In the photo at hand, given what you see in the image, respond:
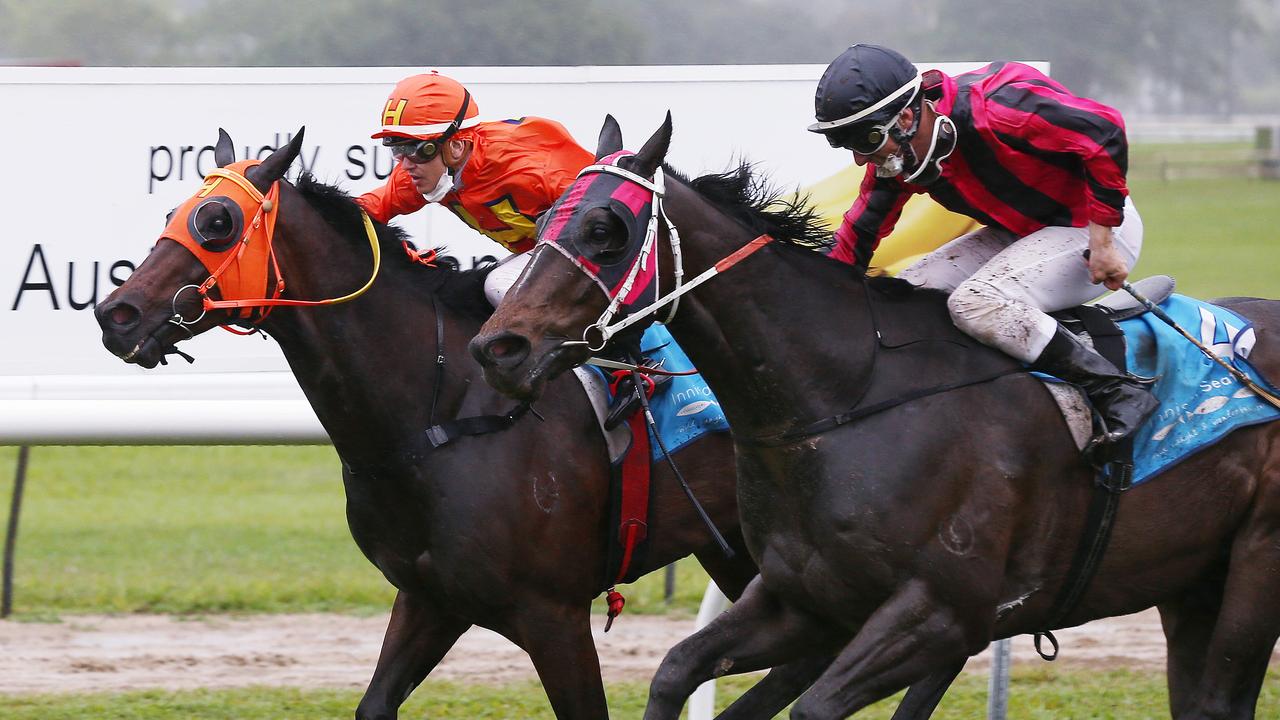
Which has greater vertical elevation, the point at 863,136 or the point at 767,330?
the point at 863,136

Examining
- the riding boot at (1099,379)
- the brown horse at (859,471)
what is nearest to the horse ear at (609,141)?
the brown horse at (859,471)

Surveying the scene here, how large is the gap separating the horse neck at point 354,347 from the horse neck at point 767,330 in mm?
1032

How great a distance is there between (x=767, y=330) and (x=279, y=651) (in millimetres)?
3790

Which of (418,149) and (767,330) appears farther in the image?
(418,149)

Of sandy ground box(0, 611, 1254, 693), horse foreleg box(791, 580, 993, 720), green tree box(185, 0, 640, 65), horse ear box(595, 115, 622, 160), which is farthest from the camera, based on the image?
green tree box(185, 0, 640, 65)

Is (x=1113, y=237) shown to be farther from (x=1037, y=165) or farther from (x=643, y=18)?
(x=643, y=18)

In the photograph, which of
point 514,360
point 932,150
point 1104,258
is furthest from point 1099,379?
point 514,360

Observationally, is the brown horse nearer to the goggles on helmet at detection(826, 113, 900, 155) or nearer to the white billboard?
the goggles on helmet at detection(826, 113, 900, 155)

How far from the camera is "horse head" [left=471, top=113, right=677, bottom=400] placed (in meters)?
3.17

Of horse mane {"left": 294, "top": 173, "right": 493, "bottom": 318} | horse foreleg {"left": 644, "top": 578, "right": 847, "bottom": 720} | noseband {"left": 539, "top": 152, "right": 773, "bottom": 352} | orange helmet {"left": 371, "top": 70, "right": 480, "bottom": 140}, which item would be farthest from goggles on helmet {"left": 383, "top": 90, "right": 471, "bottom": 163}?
horse foreleg {"left": 644, "top": 578, "right": 847, "bottom": 720}

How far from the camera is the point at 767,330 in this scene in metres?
3.56

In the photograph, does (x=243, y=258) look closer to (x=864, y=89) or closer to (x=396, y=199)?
(x=396, y=199)

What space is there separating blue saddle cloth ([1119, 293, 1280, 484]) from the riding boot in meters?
0.12

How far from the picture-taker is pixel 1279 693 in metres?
6.09
